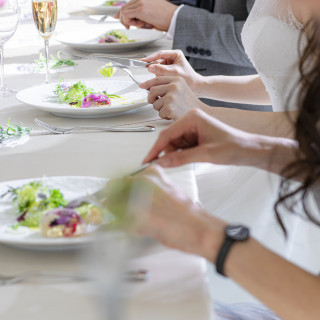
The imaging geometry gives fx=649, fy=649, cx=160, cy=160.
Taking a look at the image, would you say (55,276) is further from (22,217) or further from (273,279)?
(273,279)

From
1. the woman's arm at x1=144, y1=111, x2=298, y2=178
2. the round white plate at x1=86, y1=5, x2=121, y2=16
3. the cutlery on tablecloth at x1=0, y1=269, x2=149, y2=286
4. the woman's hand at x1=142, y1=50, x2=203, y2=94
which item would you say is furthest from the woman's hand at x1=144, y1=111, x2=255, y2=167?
the round white plate at x1=86, y1=5, x2=121, y2=16

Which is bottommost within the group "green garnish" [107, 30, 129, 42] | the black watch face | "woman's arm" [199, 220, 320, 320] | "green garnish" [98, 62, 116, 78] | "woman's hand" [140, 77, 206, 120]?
"green garnish" [107, 30, 129, 42]

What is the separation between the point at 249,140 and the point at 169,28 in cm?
155

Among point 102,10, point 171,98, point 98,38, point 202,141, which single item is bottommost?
point 102,10

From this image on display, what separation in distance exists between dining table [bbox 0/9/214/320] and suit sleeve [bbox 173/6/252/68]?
43 centimetres

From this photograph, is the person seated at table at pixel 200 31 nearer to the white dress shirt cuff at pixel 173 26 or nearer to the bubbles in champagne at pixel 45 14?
the white dress shirt cuff at pixel 173 26

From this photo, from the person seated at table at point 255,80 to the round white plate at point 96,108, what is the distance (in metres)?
0.07

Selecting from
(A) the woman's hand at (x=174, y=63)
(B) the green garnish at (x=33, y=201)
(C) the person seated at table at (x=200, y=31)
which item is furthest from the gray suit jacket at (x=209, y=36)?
(B) the green garnish at (x=33, y=201)

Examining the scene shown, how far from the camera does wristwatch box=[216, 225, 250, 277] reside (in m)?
0.77

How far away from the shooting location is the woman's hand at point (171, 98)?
1.35 meters

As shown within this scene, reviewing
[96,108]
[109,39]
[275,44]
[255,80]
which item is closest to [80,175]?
[96,108]

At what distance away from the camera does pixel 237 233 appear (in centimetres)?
78

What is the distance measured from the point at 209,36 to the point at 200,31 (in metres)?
0.04

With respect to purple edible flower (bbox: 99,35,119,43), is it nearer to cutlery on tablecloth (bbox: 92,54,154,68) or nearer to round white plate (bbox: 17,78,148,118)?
cutlery on tablecloth (bbox: 92,54,154,68)
